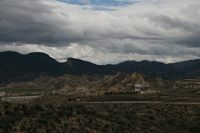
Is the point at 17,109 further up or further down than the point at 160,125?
further up

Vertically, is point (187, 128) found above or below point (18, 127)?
below

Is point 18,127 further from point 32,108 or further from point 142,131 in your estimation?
point 142,131

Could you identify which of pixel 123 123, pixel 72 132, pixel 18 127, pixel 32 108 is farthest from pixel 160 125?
pixel 18 127

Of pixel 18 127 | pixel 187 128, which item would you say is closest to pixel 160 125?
pixel 187 128

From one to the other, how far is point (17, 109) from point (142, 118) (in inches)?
871

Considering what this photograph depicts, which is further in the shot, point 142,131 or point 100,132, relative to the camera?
point 142,131

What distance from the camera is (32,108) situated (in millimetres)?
36406

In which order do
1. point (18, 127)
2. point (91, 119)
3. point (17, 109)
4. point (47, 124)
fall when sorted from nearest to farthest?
point (18, 127) → point (47, 124) → point (17, 109) → point (91, 119)

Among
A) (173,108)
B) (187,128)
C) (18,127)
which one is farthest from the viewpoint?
(173,108)

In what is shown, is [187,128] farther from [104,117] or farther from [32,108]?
[32,108]

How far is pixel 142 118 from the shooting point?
45.4 metres

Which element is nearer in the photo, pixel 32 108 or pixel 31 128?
pixel 31 128

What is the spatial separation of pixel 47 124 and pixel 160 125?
1982 centimetres

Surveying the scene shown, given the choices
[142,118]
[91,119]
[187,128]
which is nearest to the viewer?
[91,119]
